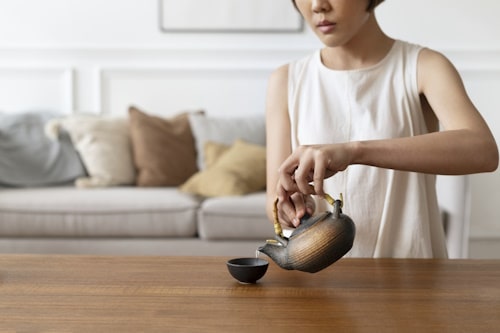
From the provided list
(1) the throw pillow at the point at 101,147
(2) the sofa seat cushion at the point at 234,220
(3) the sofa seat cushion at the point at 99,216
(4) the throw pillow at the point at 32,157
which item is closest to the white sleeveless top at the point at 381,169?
(2) the sofa seat cushion at the point at 234,220

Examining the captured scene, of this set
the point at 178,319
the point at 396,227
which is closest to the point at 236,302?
the point at 178,319

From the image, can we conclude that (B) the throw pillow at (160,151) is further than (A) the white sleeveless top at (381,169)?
Yes

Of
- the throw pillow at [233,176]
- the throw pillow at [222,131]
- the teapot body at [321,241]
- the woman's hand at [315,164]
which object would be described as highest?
the woman's hand at [315,164]

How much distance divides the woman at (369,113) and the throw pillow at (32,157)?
230 cm

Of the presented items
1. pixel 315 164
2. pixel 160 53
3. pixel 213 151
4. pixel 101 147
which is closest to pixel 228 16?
pixel 160 53

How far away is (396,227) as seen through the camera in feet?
5.45

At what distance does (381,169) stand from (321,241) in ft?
1.57

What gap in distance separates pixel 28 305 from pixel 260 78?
3.38m

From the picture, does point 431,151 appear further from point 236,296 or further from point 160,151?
point 160,151

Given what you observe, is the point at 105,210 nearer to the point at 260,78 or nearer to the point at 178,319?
the point at 260,78

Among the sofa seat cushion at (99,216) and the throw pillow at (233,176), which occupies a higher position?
the throw pillow at (233,176)

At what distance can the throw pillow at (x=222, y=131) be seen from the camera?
12.9ft

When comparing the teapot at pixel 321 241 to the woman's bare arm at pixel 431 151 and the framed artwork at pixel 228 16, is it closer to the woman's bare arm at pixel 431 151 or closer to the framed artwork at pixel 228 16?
the woman's bare arm at pixel 431 151

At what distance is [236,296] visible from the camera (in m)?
1.19
